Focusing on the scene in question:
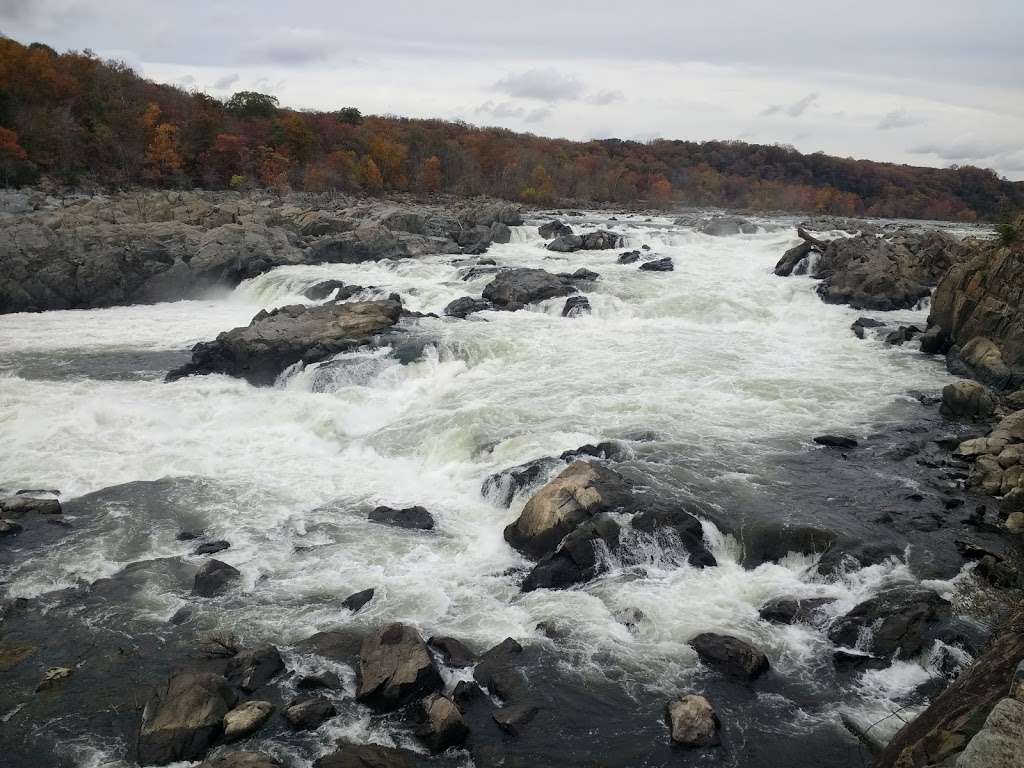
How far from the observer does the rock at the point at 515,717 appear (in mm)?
7746

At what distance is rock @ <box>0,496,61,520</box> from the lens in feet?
39.8

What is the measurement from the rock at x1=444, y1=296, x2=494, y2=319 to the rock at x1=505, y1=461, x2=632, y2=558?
13.5m

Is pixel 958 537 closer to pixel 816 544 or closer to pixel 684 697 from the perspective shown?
pixel 816 544

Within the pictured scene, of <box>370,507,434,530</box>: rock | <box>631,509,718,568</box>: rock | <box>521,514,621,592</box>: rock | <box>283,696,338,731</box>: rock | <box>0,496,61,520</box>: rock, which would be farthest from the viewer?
<box>0,496,61,520</box>: rock

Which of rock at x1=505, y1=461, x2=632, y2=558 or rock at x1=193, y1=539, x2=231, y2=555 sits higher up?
rock at x1=505, y1=461, x2=632, y2=558

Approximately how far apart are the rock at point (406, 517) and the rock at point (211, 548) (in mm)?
2391

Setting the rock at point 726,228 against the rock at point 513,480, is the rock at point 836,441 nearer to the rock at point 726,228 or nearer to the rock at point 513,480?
the rock at point 513,480

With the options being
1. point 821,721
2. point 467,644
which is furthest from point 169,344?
point 821,721

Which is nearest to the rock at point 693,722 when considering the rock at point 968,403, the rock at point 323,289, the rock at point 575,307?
the rock at point 968,403

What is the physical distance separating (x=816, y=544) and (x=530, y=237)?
32634 mm

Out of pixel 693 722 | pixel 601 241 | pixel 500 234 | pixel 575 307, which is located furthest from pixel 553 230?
pixel 693 722

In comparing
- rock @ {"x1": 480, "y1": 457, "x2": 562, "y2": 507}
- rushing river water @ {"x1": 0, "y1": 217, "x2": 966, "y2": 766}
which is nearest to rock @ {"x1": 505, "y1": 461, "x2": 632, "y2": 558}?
rushing river water @ {"x1": 0, "y1": 217, "x2": 966, "y2": 766}

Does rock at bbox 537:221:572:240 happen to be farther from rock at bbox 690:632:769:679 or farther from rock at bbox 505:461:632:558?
rock at bbox 690:632:769:679

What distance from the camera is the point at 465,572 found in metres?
10.7
